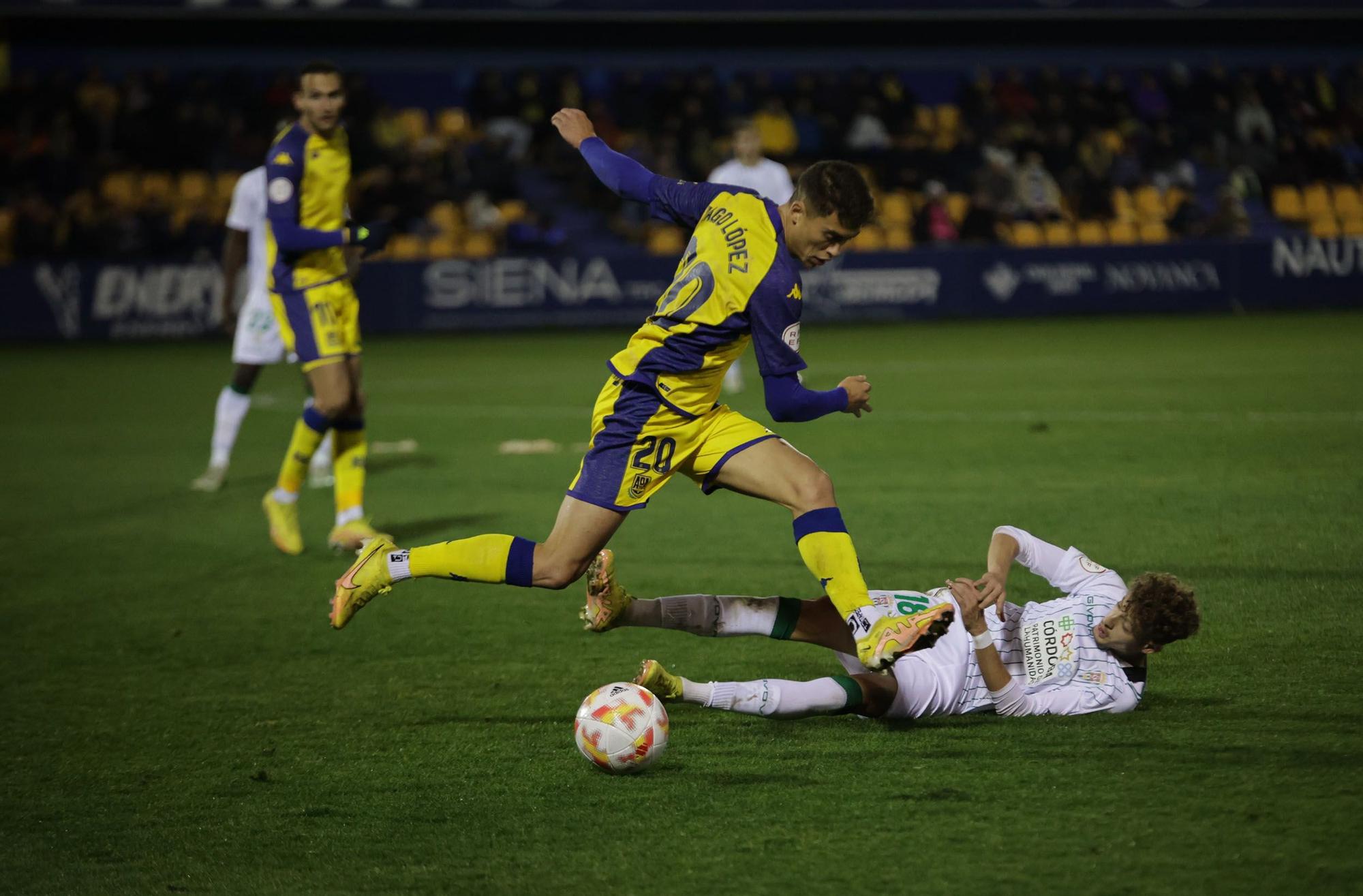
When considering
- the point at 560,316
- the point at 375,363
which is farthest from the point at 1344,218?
the point at 375,363

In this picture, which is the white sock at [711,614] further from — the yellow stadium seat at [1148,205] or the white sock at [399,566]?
the yellow stadium seat at [1148,205]

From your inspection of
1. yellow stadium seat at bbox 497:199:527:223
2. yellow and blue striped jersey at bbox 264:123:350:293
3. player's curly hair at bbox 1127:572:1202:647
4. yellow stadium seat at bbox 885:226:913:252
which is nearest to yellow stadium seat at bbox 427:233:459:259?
yellow stadium seat at bbox 497:199:527:223

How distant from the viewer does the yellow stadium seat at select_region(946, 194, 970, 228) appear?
80.1ft

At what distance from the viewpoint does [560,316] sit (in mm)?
21594

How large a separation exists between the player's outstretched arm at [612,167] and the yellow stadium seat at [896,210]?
19483 mm

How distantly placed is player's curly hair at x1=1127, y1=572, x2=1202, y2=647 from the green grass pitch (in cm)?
33

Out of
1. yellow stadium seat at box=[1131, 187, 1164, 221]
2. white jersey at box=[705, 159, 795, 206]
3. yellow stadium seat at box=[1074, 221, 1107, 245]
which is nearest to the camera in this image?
white jersey at box=[705, 159, 795, 206]

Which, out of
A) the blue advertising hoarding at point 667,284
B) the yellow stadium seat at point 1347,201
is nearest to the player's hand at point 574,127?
the blue advertising hoarding at point 667,284

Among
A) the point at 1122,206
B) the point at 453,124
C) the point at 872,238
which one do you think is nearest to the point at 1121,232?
the point at 1122,206

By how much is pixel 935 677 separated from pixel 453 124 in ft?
71.7

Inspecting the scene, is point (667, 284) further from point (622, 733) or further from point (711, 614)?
point (622, 733)

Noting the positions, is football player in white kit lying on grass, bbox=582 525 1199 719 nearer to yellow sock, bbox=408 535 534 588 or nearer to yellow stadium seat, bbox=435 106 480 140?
yellow sock, bbox=408 535 534 588

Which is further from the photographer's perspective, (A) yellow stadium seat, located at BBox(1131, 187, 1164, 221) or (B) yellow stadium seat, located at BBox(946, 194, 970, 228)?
(A) yellow stadium seat, located at BBox(1131, 187, 1164, 221)

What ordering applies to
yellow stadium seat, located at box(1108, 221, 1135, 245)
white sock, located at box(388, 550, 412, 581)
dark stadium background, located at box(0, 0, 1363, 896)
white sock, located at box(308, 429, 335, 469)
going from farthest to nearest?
yellow stadium seat, located at box(1108, 221, 1135, 245)
white sock, located at box(308, 429, 335, 469)
white sock, located at box(388, 550, 412, 581)
dark stadium background, located at box(0, 0, 1363, 896)
